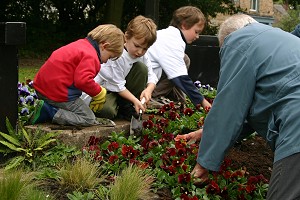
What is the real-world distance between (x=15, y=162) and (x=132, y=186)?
99 centimetres

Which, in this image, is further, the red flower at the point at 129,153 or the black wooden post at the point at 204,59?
the black wooden post at the point at 204,59

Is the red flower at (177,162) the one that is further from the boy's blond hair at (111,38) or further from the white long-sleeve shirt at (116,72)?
the white long-sleeve shirt at (116,72)

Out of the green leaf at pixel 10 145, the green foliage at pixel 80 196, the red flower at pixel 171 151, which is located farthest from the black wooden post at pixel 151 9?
the green foliage at pixel 80 196

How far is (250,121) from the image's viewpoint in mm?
3453

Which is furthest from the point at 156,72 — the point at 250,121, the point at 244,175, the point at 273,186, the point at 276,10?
the point at 276,10

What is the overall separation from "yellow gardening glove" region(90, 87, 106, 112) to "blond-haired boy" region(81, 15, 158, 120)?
0.31 feet

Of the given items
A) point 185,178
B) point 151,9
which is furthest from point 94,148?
point 151,9

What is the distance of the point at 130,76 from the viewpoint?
543cm

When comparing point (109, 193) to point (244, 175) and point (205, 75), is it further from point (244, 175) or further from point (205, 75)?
point (205, 75)

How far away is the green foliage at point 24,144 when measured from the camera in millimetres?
4082

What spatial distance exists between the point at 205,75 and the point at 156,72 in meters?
3.24

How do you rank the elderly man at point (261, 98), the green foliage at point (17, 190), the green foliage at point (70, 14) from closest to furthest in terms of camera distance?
the elderly man at point (261, 98)
the green foliage at point (17, 190)
the green foliage at point (70, 14)

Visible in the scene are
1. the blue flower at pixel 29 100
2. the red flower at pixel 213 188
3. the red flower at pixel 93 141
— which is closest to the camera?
the red flower at pixel 213 188

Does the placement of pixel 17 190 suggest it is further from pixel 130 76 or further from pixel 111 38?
pixel 130 76
